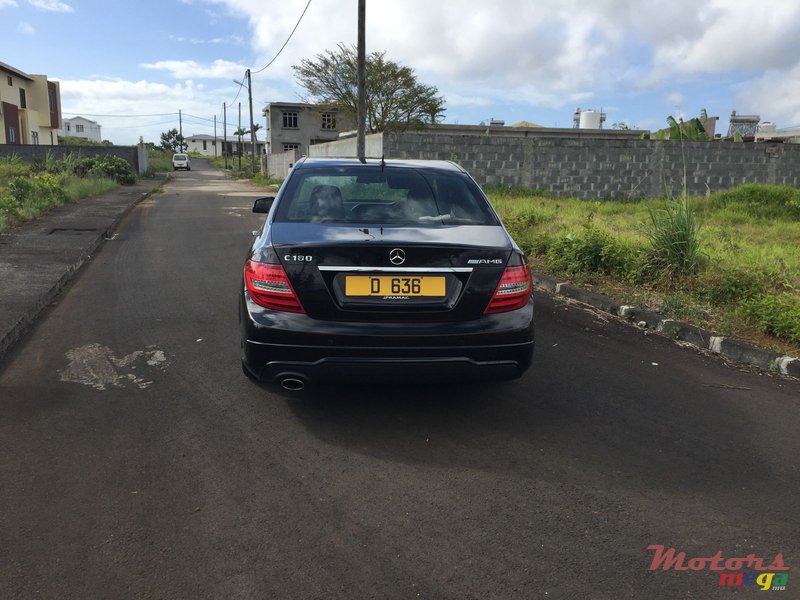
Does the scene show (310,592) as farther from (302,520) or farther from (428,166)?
(428,166)

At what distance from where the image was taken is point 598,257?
738 cm

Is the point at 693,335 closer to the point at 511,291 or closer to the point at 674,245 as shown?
the point at 674,245

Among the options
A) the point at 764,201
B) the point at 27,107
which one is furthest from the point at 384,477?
the point at 27,107

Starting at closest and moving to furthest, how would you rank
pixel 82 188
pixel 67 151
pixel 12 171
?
1. pixel 82 188
2. pixel 12 171
3. pixel 67 151

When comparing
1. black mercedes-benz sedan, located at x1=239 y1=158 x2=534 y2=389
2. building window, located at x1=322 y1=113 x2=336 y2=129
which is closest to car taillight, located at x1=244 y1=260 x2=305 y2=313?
black mercedes-benz sedan, located at x1=239 y1=158 x2=534 y2=389

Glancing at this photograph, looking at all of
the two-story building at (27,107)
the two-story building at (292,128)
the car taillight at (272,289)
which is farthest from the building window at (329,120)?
the car taillight at (272,289)

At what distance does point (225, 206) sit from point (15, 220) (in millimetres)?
7241

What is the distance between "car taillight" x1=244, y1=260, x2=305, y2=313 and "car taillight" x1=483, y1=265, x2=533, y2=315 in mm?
1039

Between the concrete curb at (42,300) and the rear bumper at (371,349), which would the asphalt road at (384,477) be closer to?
the concrete curb at (42,300)

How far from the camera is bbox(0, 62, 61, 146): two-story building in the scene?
1610 inches

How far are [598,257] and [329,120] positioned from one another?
43.9 meters

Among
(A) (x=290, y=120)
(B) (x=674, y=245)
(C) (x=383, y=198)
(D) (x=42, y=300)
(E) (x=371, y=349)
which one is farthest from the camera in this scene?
(A) (x=290, y=120)

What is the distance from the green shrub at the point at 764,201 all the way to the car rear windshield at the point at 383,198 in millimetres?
12849

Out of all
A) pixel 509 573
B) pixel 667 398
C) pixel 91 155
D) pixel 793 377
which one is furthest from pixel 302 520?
pixel 91 155
